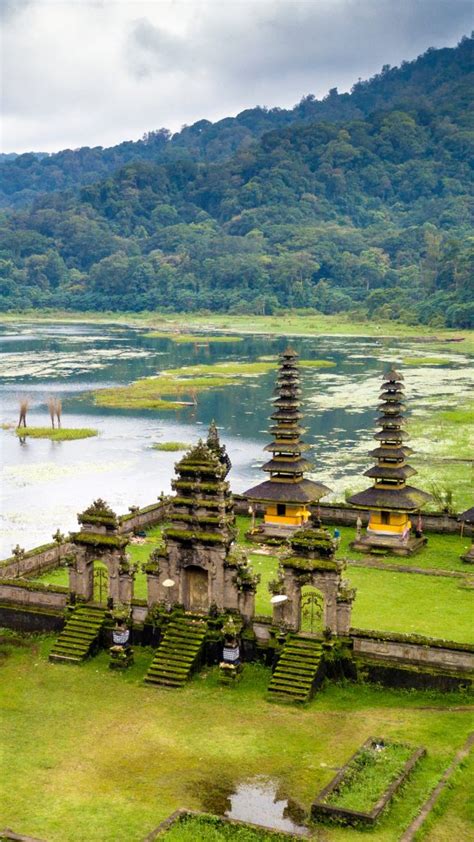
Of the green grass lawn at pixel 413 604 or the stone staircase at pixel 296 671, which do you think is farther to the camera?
the green grass lawn at pixel 413 604

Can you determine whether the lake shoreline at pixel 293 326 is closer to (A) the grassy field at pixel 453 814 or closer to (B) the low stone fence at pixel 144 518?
(B) the low stone fence at pixel 144 518

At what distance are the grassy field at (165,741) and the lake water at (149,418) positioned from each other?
58.9 ft

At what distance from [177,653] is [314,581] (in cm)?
391

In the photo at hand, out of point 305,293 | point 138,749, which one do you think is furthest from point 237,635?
point 305,293

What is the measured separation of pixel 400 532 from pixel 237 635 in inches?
548

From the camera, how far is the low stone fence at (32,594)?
29.8m

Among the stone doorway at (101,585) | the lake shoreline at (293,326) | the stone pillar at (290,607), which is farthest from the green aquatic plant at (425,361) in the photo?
the stone pillar at (290,607)

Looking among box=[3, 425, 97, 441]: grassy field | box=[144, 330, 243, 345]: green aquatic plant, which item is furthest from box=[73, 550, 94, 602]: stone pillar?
box=[144, 330, 243, 345]: green aquatic plant

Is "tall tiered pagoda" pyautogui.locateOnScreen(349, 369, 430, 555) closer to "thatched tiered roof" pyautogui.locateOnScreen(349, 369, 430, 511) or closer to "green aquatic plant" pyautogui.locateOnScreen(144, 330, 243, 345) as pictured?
"thatched tiered roof" pyautogui.locateOnScreen(349, 369, 430, 511)

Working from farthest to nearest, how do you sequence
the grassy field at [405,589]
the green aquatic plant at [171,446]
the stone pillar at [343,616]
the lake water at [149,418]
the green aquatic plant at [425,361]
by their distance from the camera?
the green aquatic plant at [425,361]
the green aquatic plant at [171,446]
the lake water at [149,418]
the grassy field at [405,589]
the stone pillar at [343,616]

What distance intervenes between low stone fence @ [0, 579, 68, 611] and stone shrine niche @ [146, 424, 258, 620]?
286cm

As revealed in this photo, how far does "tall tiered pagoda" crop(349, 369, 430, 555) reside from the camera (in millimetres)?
38969

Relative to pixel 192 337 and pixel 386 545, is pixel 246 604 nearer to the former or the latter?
pixel 386 545

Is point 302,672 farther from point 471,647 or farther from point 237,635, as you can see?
point 471,647
